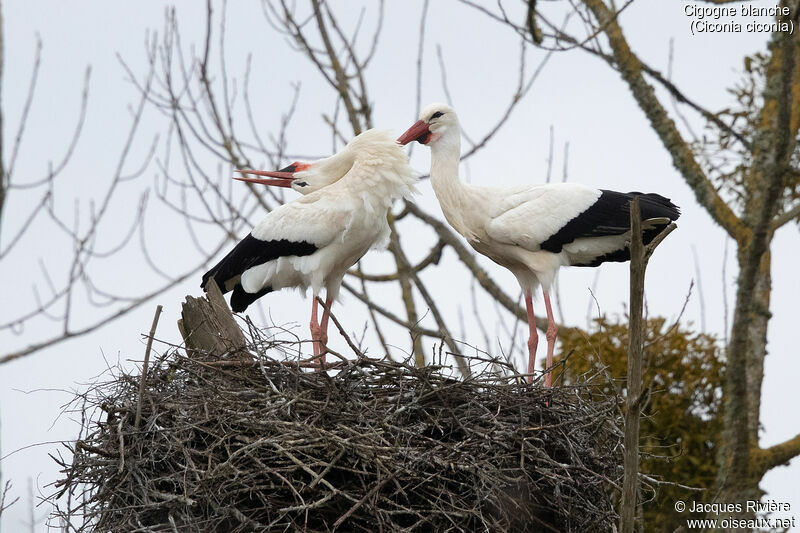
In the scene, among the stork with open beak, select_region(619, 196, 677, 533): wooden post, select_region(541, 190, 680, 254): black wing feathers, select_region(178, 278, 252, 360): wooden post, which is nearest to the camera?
select_region(619, 196, 677, 533): wooden post

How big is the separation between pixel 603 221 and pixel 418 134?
1.29 m

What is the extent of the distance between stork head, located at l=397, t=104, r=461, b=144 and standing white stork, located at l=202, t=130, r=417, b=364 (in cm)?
17

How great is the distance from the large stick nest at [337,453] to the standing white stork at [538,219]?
137cm

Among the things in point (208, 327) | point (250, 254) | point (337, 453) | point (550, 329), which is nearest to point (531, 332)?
point (550, 329)

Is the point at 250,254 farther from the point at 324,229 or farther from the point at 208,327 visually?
the point at 208,327

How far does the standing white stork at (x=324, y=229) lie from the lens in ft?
20.9


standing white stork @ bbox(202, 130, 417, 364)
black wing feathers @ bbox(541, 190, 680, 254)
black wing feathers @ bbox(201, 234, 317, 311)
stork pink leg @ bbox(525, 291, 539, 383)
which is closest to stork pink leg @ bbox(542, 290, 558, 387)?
stork pink leg @ bbox(525, 291, 539, 383)

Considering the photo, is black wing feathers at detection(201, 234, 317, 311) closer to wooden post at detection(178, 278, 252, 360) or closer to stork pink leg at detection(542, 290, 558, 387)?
wooden post at detection(178, 278, 252, 360)

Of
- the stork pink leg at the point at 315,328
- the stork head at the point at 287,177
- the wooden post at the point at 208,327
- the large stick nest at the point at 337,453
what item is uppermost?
the stork head at the point at 287,177

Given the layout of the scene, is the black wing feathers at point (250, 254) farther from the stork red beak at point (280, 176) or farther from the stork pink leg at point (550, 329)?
the stork pink leg at point (550, 329)

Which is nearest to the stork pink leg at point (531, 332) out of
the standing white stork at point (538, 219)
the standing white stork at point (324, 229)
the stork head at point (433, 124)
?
the standing white stork at point (538, 219)

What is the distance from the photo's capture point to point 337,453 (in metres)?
4.51

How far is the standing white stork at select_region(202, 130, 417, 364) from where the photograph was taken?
6371mm

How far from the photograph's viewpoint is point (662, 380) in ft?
23.3
